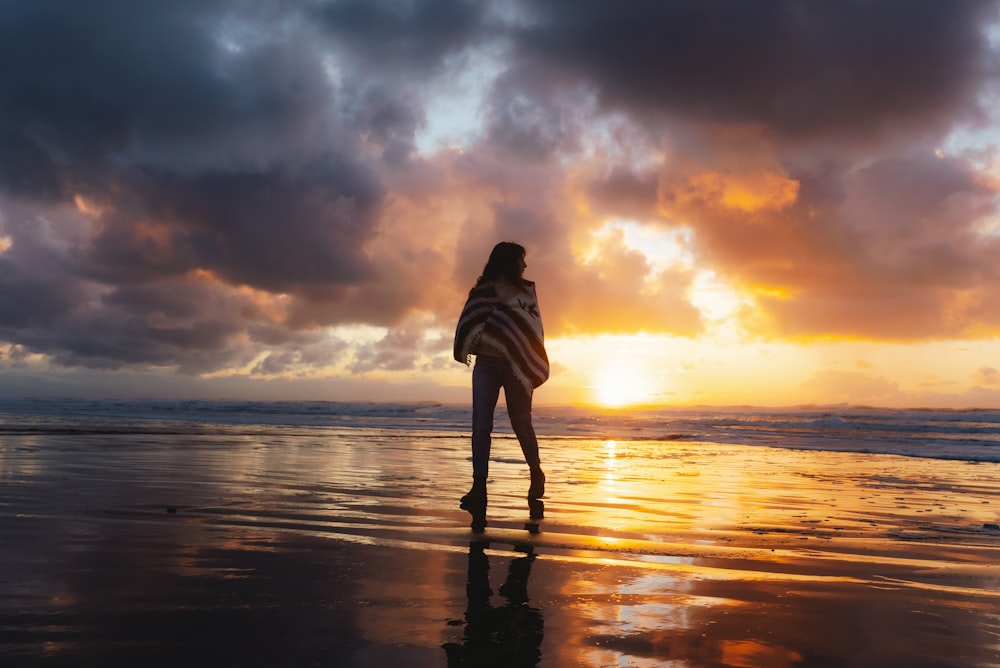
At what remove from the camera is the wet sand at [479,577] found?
7.28 feet

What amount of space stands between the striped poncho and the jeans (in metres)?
0.07

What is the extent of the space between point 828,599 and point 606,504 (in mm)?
3245

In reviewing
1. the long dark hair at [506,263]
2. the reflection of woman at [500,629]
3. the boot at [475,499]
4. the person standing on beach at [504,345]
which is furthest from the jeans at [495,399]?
the reflection of woman at [500,629]

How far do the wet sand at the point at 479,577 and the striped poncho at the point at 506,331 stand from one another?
115cm

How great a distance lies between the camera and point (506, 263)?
594cm

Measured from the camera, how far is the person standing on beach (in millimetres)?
5805

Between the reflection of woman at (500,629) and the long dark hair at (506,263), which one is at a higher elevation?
the long dark hair at (506,263)

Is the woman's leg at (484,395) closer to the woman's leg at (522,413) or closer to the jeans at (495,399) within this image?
the jeans at (495,399)

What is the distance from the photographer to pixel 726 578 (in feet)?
10.7

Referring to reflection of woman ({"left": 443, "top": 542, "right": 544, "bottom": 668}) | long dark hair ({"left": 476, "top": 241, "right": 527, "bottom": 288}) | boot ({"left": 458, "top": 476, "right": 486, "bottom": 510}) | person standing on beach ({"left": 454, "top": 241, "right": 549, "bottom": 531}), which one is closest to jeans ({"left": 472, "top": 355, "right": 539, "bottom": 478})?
person standing on beach ({"left": 454, "top": 241, "right": 549, "bottom": 531})

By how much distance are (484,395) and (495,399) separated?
0.16 meters

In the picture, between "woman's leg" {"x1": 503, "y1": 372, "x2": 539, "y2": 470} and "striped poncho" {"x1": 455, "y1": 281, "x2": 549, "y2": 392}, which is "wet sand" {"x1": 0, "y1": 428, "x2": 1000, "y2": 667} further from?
"striped poncho" {"x1": 455, "y1": 281, "x2": 549, "y2": 392}

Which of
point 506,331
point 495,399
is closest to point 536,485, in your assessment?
point 495,399

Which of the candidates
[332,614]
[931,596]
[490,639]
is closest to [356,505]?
[332,614]
